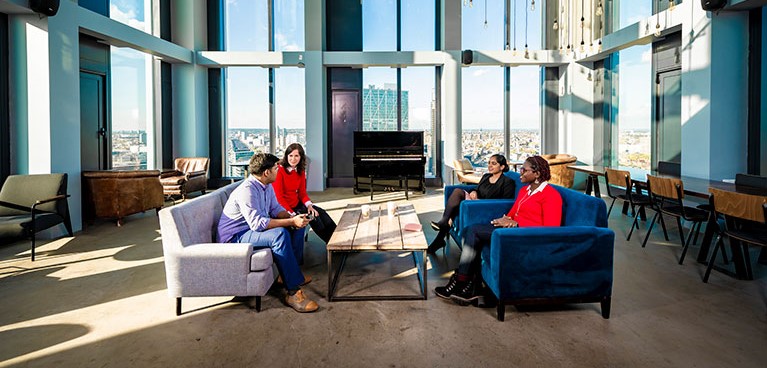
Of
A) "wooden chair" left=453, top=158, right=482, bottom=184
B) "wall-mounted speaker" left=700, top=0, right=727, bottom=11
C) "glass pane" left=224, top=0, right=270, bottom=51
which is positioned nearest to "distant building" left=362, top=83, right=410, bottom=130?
"wooden chair" left=453, top=158, right=482, bottom=184

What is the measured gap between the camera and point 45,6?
536 cm

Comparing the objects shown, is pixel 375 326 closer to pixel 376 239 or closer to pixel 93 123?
pixel 376 239

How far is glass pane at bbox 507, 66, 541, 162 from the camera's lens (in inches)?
424

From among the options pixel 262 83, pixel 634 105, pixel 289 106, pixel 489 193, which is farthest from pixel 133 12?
pixel 634 105

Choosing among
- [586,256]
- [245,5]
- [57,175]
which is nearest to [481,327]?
[586,256]

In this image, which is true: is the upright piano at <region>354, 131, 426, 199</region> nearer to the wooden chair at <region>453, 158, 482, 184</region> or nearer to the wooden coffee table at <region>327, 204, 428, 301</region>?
the wooden chair at <region>453, 158, 482, 184</region>

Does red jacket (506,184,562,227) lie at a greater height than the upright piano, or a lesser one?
lesser

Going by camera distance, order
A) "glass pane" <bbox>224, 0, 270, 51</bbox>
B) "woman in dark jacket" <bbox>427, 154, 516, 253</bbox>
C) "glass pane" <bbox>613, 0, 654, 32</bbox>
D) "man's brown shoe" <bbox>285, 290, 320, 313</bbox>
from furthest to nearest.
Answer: "glass pane" <bbox>224, 0, 270, 51</bbox> < "glass pane" <bbox>613, 0, 654, 32</bbox> < "woman in dark jacket" <bbox>427, 154, 516, 253</bbox> < "man's brown shoe" <bbox>285, 290, 320, 313</bbox>

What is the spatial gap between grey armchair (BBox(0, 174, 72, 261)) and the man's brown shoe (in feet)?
10.7

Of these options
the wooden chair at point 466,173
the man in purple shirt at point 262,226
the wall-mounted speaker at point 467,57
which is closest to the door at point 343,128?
the wall-mounted speaker at point 467,57

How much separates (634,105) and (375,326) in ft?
25.0

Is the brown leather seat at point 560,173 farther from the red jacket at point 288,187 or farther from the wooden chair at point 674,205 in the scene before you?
the red jacket at point 288,187

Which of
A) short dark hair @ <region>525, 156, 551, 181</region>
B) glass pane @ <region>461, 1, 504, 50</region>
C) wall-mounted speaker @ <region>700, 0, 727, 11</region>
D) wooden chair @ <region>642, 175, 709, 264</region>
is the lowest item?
wooden chair @ <region>642, 175, 709, 264</region>

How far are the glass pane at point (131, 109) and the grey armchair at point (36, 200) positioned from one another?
2733 millimetres
